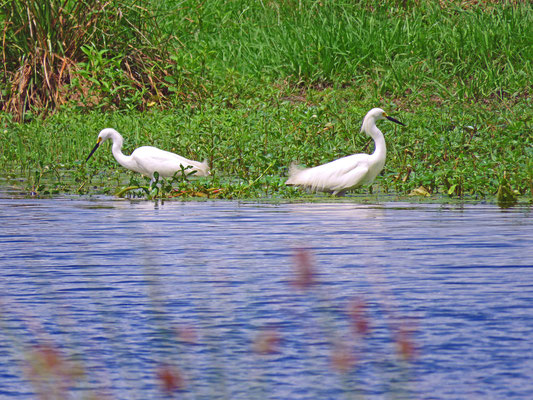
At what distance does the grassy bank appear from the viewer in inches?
500

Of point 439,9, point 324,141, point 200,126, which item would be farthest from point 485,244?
point 439,9

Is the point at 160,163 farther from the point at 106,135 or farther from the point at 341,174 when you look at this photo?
the point at 341,174

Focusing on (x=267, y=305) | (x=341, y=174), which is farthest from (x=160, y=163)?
(x=267, y=305)

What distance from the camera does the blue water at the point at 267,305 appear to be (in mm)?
4840

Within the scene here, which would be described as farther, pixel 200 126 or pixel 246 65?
pixel 246 65

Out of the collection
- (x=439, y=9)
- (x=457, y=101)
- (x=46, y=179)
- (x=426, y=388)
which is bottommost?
(x=426, y=388)

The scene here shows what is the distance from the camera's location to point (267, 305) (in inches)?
246

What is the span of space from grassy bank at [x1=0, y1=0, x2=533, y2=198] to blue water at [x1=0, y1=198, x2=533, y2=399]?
2497 millimetres

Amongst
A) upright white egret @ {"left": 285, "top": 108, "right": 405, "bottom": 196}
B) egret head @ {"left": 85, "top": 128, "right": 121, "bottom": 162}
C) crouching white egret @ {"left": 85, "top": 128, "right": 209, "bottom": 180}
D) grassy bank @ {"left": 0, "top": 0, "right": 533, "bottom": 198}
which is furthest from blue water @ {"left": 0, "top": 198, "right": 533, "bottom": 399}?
egret head @ {"left": 85, "top": 128, "right": 121, "bottom": 162}

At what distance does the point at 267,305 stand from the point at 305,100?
38.7ft

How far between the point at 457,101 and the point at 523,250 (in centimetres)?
840

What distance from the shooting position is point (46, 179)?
1377cm

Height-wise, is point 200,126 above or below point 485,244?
above

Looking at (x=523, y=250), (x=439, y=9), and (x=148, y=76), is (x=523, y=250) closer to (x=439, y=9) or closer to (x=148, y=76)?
(x=148, y=76)
